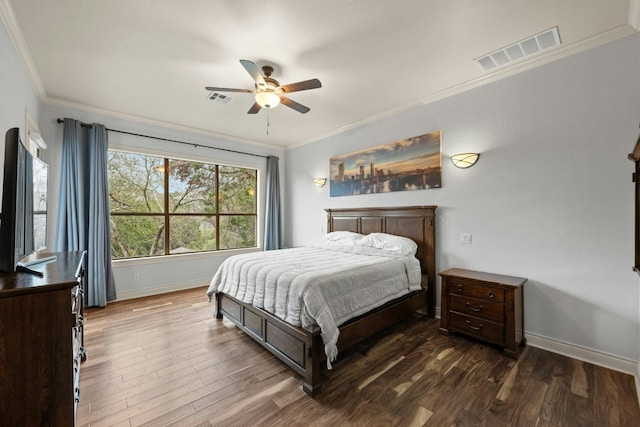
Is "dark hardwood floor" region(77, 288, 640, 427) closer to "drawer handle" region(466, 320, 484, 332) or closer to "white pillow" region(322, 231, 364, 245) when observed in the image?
"drawer handle" region(466, 320, 484, 332)

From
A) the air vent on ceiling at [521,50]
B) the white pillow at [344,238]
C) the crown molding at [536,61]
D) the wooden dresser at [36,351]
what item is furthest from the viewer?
the white pillow at [344,238]

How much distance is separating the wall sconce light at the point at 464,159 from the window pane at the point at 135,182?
181 inches

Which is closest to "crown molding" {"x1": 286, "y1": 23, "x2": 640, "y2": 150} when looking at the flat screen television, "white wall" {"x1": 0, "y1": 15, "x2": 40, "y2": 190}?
the flat screen television

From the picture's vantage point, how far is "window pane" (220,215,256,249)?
5422mm

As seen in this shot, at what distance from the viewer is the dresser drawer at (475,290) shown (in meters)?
2.59

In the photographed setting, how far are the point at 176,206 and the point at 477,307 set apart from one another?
15.7ft

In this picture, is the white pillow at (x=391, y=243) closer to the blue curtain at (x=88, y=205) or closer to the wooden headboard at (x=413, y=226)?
the wooden headboard at (x=413, y=226)

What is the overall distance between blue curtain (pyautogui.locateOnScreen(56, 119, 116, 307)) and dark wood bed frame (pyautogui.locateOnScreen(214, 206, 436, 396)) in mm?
1849

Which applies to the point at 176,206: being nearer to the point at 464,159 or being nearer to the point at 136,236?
the point at 136,236

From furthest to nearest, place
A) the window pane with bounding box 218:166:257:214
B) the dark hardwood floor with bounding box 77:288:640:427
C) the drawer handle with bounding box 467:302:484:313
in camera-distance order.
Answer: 1. the window pane with bounding box 218:166:257:214
2. the drawer handle with bounding box 467:302:484:313
3. the dark hardwood floor with bounding box 77:288:640:427

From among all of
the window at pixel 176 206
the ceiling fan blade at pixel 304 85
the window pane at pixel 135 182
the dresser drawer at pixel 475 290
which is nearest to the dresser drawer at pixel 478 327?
the dresser drawer at pixel 475 290

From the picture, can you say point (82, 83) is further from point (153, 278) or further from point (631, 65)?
point (631, 65)

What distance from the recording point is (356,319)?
2492mm

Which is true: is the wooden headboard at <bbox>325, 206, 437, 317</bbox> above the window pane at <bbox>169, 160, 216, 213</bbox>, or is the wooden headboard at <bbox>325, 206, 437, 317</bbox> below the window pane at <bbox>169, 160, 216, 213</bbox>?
below
